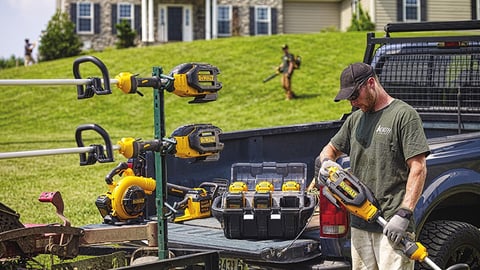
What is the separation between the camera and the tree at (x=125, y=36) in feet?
113

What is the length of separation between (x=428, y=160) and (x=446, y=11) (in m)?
33.8

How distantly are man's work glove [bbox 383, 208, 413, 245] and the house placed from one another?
32.6m

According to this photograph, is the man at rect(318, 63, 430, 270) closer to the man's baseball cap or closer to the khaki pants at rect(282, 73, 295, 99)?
the man's baseball cap

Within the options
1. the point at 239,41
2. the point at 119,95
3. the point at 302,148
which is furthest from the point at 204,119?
the point at 302,148

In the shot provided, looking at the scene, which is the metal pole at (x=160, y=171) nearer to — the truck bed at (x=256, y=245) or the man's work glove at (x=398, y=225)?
the truck bed at (x=256, y=245)

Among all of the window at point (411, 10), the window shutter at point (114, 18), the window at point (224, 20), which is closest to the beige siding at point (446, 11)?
the window at point (411, 10)

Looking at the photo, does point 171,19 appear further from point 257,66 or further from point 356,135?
point 356,135

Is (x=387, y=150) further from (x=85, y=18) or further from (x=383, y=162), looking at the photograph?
(x=85, y=18)

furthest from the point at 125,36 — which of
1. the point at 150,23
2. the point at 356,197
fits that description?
the point at 356,197

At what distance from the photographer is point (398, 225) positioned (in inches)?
171

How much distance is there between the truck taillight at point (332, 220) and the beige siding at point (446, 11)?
33616 mm

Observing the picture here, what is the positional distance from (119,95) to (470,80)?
1930 centimetres

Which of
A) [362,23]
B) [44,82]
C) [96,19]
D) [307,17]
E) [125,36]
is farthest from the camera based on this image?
[307,17]

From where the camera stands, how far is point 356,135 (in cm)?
480
